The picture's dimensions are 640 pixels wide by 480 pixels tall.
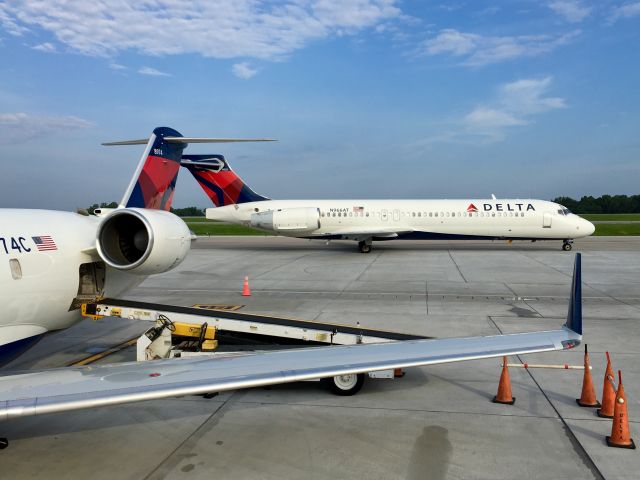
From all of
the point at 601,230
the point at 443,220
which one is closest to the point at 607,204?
the point at 601,230

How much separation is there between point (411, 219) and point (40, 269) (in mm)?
23441

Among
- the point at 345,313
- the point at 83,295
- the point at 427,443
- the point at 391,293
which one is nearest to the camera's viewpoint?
the point at 427,443

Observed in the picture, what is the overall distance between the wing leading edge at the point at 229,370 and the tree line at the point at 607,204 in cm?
11848

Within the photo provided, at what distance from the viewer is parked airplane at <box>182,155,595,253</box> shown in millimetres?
27625

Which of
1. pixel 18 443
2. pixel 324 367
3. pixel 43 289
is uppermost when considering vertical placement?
pixel 43 289

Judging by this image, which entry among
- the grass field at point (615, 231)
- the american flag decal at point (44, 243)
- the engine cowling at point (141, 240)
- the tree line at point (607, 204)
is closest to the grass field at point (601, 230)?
the grass field at point (615, 231)

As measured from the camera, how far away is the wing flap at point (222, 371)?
3912 mm

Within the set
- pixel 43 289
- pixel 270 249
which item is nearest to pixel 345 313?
pixel 43 289

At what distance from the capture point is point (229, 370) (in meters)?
4.43

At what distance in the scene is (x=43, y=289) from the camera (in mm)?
6586

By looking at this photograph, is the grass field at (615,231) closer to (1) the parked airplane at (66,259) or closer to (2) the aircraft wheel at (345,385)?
(2) the aircraft wheel at (345,385)

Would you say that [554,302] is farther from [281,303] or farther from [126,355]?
[126,355]

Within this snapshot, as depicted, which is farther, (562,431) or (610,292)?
(610,292)

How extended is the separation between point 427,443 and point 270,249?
88.2 feet
